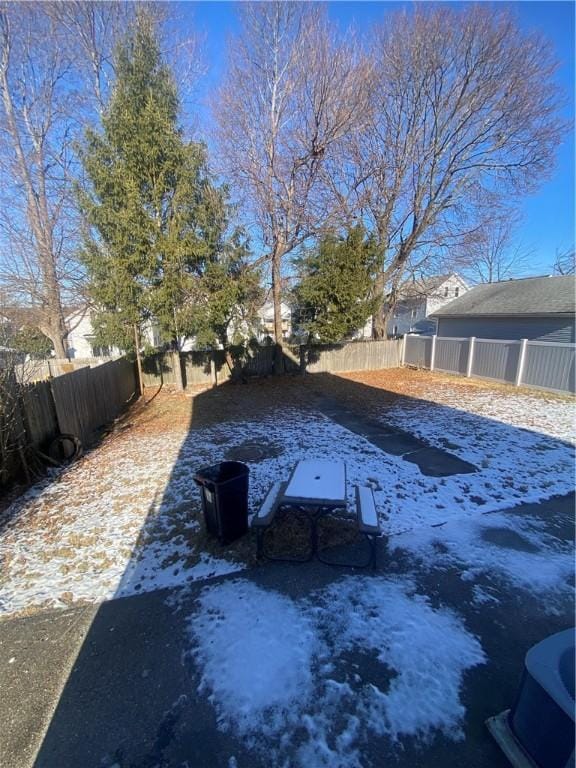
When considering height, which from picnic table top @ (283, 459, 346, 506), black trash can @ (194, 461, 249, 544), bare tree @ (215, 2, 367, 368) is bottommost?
black trash can @ (194, 461, 249, 544)

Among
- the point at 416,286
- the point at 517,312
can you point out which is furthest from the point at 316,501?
the point at 416,286

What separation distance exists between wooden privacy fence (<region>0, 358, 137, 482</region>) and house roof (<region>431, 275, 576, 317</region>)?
16133mm

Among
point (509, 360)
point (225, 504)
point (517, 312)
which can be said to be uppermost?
point (517, 312)

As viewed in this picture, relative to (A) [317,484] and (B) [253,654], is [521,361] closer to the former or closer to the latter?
(A) [317,484]

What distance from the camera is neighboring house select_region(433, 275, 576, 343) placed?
13585 mm

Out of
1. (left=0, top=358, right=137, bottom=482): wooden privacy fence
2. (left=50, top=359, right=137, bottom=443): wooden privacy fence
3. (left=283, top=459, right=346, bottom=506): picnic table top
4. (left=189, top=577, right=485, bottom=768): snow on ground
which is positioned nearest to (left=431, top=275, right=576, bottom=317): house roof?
(left=283, top=459, right=346, bottom=506): picnic table top

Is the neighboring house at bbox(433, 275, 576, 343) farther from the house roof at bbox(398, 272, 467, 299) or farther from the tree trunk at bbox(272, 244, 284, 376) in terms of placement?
the tree trunk at bbox(272, 244, 284, 376)

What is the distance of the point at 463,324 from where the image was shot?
57.7ft

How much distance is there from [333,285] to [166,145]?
22.0 ft

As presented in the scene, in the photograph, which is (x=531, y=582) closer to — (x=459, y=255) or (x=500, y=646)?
(x=500, y=646)

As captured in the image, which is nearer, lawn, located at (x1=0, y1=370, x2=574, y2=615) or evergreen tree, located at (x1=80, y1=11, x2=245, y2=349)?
lawn, located at (x1=0, y1=370, x2=574, y2=615)

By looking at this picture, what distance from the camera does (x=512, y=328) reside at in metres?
15.3

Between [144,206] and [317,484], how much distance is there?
29.2 feet

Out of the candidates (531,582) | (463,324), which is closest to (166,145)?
(531,582)
